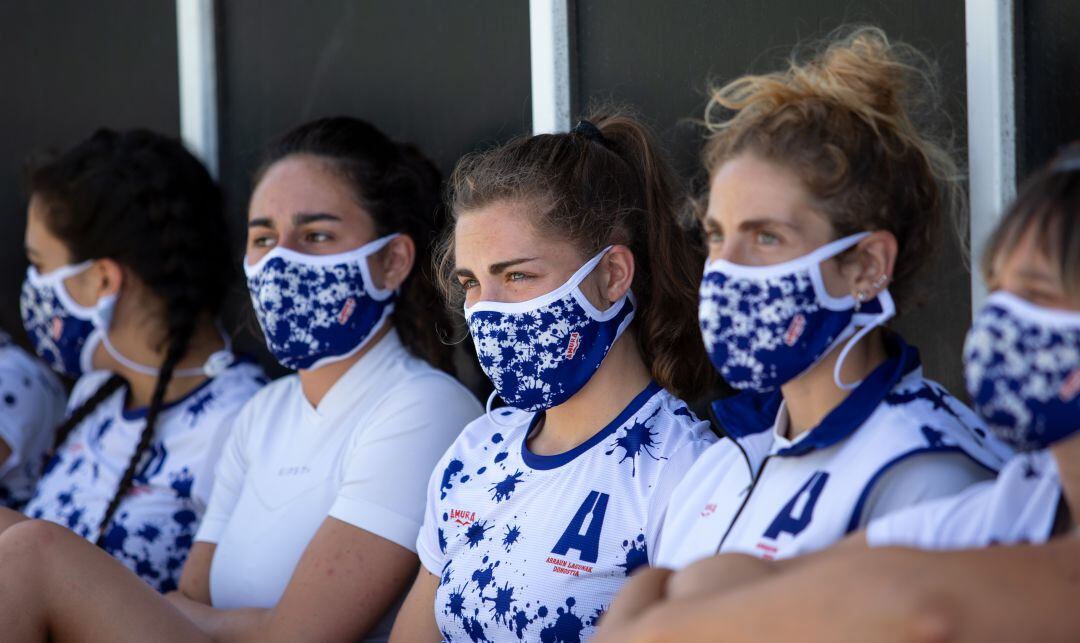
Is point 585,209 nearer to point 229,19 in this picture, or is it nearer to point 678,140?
point 678,140

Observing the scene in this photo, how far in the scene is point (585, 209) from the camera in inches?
114

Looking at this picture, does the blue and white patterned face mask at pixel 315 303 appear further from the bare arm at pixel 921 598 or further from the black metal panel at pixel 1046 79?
the bare arm at pixel 921 598

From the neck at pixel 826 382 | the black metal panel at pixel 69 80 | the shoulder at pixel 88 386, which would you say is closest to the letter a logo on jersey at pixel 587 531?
the neck at pixel 826 382

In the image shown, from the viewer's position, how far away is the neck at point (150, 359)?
161 inches

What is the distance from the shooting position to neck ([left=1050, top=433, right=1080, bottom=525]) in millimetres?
1831

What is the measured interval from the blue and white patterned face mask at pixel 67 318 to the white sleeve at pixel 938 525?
114 inches

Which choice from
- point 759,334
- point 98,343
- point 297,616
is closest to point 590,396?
point 759,334

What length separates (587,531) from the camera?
268cm

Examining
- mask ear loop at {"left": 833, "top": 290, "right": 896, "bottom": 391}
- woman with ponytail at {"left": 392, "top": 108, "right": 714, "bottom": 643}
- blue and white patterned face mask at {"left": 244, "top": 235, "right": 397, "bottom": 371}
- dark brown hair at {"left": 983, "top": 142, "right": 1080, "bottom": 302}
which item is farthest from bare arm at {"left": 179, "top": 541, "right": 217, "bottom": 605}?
dark brown hair at {"left": 983, "top": 142, "right": 1080, "bottom": 302}

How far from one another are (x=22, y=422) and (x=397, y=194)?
1.66 metres

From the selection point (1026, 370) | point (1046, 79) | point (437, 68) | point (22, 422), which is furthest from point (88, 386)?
point (1026, 370)

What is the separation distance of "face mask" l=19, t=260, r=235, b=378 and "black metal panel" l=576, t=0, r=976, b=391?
1.48m

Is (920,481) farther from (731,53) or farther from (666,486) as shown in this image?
(731,53)

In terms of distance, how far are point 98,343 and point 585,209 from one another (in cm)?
196
